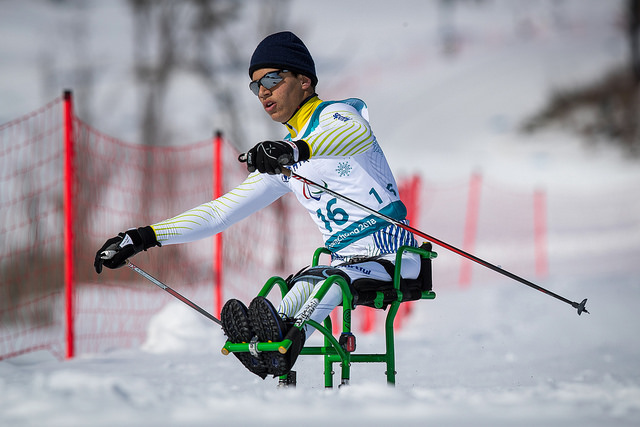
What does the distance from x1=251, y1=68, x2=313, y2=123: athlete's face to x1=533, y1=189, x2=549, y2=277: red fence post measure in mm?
11526

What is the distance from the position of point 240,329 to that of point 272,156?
698 millimetres

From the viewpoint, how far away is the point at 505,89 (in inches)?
1062

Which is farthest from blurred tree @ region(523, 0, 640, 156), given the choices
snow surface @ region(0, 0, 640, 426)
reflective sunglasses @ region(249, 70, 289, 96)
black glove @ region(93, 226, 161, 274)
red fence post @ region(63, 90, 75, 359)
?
black glove @ region(93, 226, 161, 274)

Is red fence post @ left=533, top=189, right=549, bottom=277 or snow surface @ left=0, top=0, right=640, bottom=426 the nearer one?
snow surface @ left=0, top=0, right=640, bottom=426

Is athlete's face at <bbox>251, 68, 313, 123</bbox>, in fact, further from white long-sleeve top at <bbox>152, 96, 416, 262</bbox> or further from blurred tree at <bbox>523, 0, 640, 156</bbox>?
blurred tree at <bbox>523, 0, 640, 156</bbox>

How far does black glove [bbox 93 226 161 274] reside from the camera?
3523 millimetres

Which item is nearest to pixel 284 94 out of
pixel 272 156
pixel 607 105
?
pixel 272 156

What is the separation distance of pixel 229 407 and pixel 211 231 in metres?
1.38

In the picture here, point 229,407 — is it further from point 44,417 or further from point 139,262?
point 139,262

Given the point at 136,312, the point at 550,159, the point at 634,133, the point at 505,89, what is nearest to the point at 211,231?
the point at 136,312

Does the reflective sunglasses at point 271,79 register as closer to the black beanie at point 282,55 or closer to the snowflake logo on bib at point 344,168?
the black beanie at point 282,55

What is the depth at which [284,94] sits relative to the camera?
3662 mm

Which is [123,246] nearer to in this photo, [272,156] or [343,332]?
[272,156]

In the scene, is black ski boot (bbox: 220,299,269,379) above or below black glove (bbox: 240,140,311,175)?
below
